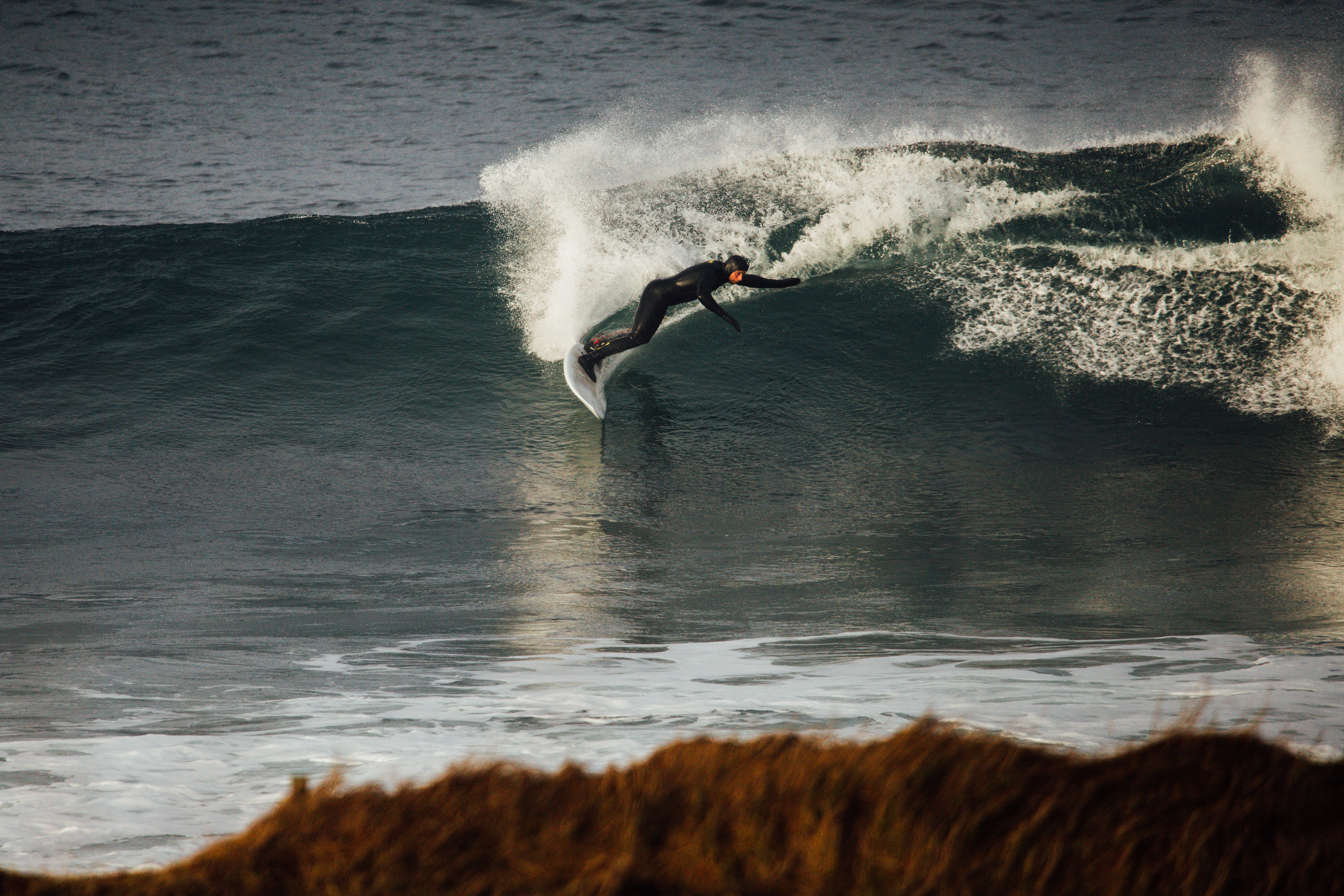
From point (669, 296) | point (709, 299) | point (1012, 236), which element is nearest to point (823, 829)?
point (709, 299)

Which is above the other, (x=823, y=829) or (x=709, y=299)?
(x=709, y=299)

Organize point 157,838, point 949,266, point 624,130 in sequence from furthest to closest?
point 624,130, point 949,266, point 157,838

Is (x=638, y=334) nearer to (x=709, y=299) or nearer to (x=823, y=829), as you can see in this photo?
(x=709, y=299)

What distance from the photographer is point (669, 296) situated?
26.6 feet

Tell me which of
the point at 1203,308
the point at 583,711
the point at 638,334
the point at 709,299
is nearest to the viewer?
the point at 583,711

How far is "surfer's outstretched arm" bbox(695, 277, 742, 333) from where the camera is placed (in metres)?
7.44

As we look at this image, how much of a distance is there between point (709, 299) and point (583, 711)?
17.3 feet

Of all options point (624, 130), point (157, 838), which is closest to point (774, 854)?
point (157, 838)

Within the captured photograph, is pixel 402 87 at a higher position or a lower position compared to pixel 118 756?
higher

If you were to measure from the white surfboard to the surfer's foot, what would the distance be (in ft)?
0.07

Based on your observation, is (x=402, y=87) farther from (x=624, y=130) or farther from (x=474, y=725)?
(x=474, y=725)

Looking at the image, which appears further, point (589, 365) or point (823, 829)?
point (589, 365)

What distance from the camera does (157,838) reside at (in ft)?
6.66

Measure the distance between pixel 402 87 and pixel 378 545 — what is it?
2288 centimetres
